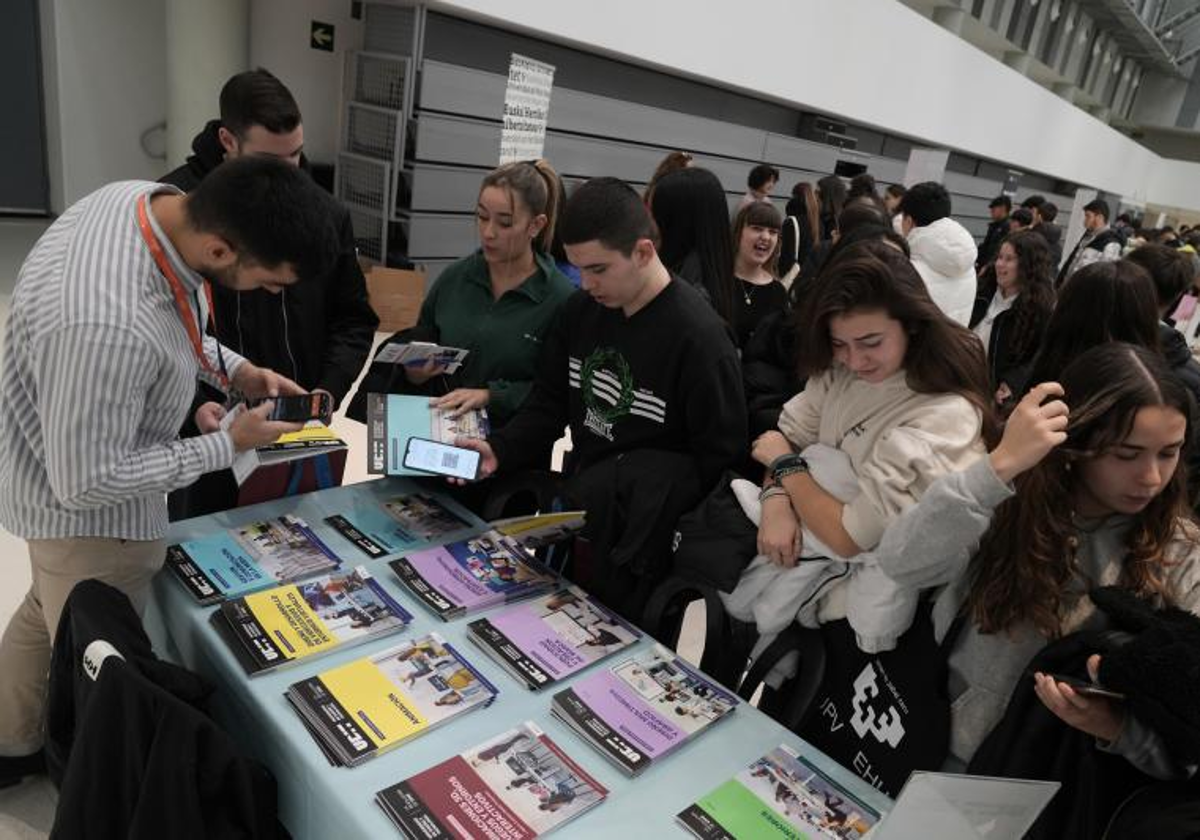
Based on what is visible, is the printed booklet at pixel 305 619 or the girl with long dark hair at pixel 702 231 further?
the girl with long dark hair at pixel 702 231

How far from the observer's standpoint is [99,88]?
5.72 meters

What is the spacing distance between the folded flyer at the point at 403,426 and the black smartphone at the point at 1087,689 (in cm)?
134

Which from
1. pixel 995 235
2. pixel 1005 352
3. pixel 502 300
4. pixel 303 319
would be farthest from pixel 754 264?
pixel 995 235

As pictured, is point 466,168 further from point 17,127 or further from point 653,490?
point 653,490

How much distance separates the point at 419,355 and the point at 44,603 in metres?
0.94

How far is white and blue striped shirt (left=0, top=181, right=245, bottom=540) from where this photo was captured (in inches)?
45.3

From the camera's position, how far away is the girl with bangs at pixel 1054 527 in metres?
1.15

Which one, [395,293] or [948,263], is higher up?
[948,263]

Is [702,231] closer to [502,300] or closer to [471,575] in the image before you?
[502,300]

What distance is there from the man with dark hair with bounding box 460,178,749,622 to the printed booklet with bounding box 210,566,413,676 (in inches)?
19.5

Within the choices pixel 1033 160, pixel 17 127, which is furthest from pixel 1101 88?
pixel 17 127

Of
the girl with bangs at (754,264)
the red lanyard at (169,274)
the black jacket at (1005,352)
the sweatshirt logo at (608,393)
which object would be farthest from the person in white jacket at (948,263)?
the red lanyard at (169,274)

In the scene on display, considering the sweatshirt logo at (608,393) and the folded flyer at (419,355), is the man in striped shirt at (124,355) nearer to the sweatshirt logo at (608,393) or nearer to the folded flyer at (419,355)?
the folded flyer at (419,355)

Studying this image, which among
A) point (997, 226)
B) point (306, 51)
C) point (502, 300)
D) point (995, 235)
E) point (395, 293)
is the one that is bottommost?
point (395, 293)
